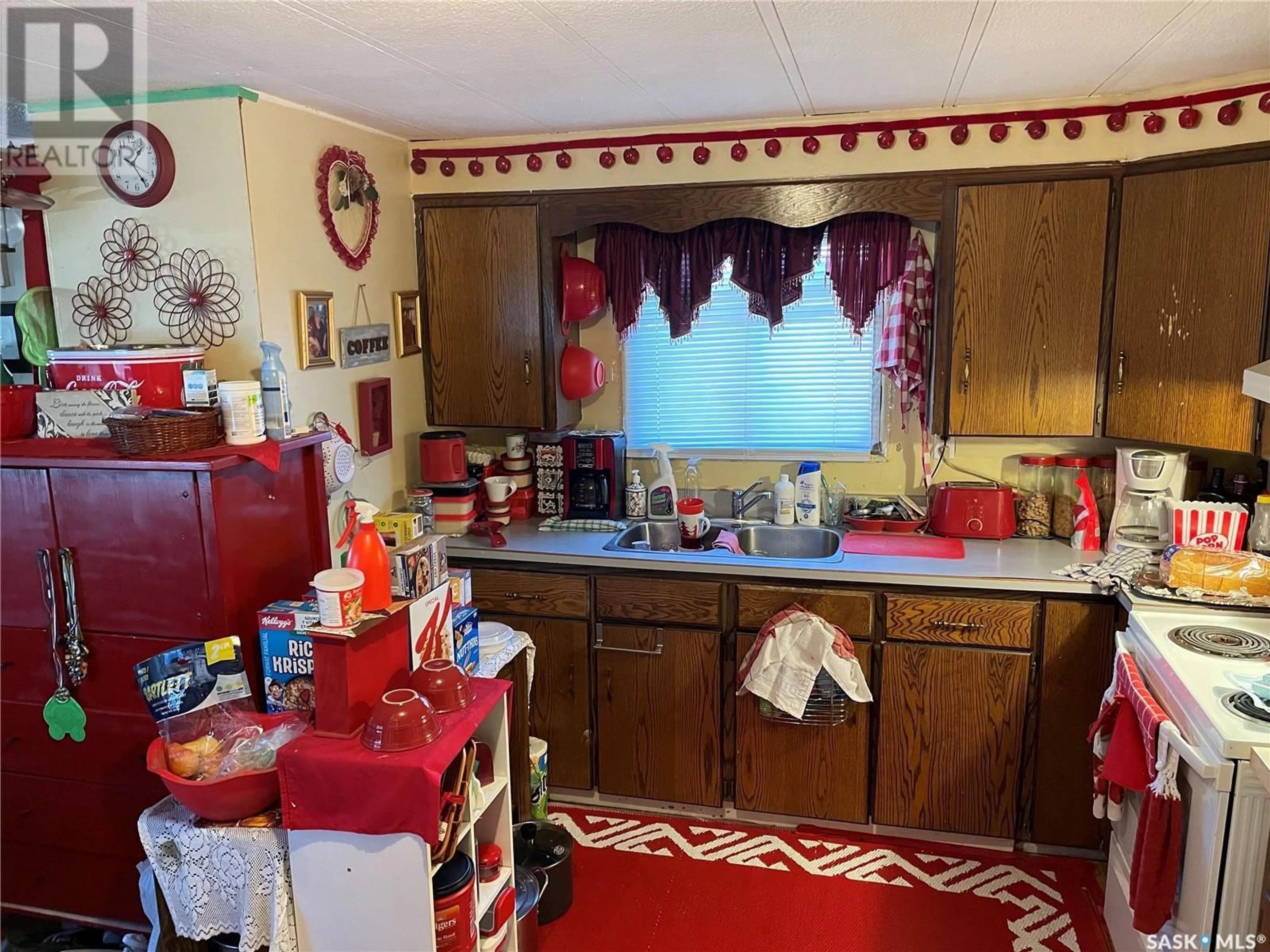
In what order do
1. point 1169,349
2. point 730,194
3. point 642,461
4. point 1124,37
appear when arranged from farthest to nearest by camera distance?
1. point 642,461
2. point 730,194
3. point 1169,349
4. point 1124,37

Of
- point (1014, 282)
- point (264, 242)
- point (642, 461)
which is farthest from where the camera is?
point (642, 461)

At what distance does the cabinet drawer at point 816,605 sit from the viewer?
2.79 m

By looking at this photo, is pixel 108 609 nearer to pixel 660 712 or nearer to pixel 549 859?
pixel 549 859

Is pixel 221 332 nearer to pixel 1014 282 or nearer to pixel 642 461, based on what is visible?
pixel 642 461

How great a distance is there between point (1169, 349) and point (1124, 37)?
0.98m

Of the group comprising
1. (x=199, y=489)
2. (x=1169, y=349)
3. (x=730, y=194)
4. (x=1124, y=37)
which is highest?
(x=1124, y=37)

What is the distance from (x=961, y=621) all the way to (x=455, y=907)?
1683 millimetres

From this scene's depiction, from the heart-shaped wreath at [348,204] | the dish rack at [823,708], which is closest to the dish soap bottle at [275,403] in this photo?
the heart-shaped wreath at [348,204]

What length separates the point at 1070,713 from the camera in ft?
A: 8.86

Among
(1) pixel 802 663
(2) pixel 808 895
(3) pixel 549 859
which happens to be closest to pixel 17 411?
(3) pixel 549 859

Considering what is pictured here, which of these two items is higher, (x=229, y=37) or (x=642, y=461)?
(x=229, y=37)

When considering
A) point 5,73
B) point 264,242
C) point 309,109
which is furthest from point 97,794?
point 309,109

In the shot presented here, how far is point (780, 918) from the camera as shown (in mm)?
2559

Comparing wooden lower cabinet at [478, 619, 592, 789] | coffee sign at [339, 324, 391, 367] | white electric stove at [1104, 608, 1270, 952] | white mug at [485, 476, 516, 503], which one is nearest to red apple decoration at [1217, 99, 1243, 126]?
white electric stove at [1104, 608, 1270, 952]
